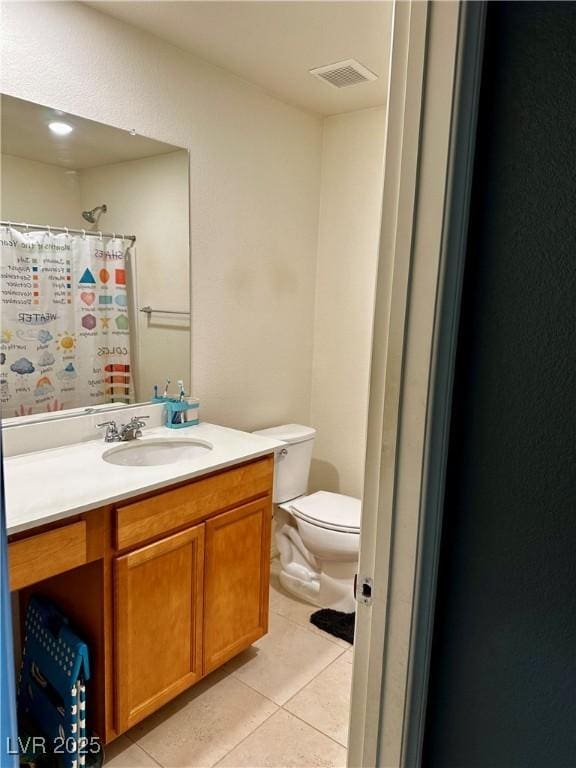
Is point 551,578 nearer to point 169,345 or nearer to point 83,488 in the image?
point 83,488

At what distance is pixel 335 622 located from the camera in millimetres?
2535

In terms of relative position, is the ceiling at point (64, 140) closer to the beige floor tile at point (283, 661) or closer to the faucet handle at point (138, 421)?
the faucet handle at point (138, 421)

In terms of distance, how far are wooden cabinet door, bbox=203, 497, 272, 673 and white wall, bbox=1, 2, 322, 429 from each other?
26.1 inches

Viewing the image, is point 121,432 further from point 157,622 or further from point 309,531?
point 309,531

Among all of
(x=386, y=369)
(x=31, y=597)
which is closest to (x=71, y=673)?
(x=31, y=597)

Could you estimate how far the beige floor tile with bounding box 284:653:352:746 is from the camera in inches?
76.4

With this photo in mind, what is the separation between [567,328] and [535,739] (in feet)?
2.03

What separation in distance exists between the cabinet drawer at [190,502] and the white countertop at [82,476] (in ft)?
0.16

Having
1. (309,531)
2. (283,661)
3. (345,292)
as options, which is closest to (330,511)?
(309,531)

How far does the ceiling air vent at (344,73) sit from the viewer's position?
2.30 m

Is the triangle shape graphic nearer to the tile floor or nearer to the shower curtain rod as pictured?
the shower curtain rod

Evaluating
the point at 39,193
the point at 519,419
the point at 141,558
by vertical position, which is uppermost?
the point at 39,193

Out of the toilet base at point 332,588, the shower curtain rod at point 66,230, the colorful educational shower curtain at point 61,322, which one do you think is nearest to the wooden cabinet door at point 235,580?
the toilet base at point 332,588

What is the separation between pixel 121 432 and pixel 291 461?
97 centimetres
